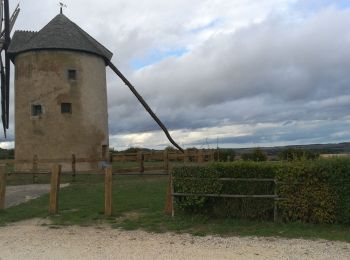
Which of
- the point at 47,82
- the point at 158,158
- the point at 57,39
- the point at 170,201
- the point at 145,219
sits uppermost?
the point at 57,39

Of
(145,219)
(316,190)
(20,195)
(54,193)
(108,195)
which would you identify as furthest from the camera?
(20,195)

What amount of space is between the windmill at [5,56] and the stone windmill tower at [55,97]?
1.83 metres

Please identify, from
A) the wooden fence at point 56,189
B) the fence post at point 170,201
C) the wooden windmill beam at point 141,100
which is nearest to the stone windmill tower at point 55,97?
the wooden windmill beam at point 141,100

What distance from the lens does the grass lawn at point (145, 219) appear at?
9812 millimetres

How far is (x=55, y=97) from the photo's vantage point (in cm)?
2986

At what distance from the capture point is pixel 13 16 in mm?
34688

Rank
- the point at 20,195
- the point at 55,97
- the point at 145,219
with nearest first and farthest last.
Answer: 1. the point at 145,219
2. the point at 20,195
3. the point at 55,97

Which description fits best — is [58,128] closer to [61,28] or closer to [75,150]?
[75,150]

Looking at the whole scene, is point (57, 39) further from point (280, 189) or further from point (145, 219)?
point (280, 189)

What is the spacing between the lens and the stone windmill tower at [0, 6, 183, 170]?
29.7 meters

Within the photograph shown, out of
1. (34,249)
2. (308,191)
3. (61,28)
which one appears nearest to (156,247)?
(34,249)

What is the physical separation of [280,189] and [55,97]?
21.8m

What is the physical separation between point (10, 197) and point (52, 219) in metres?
6.07

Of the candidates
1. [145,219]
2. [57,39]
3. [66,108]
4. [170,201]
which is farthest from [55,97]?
[145,219]
